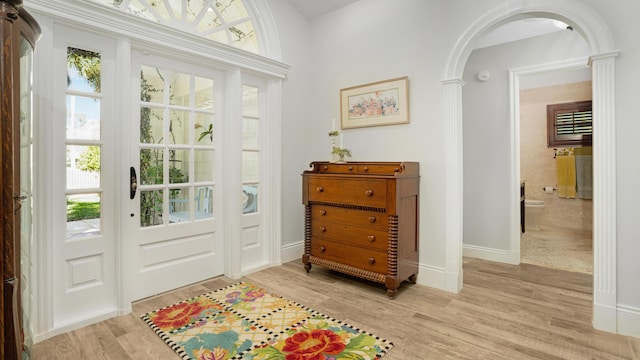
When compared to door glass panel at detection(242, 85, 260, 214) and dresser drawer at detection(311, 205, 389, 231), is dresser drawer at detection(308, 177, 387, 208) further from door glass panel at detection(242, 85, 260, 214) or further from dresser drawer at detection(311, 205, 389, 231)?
door glass panel at detection(242, 85, 260, 214)

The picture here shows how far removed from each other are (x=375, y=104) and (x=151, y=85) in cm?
211

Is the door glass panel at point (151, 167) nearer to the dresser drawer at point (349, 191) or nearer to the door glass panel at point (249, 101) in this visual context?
the door glass panel at point (249, 101)

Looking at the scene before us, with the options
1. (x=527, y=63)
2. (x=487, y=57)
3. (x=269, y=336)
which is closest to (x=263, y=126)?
(x=269, y=336)

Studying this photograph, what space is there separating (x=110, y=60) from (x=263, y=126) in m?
1.51

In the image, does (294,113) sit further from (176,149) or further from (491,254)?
(491,254)

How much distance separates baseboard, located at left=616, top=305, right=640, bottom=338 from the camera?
2.13 metres

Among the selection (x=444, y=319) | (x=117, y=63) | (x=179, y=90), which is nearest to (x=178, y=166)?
(x=179, y=90)

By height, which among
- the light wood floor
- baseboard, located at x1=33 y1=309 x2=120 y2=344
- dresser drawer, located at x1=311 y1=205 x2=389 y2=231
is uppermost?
dresser drawer, located at x1=311 y1=205 x2=389 y2=231

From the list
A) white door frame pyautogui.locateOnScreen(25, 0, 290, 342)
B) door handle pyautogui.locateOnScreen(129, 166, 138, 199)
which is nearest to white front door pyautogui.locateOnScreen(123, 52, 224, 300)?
door handle pyautogui.locateOnScreen(129, 166, 138, 199)

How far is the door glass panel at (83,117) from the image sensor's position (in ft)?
7.48

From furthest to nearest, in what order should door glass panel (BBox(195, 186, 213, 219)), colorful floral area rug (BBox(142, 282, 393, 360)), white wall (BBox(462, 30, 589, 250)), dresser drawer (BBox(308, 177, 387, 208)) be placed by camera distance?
white wall (BBox(462, 30, 589, 250)), door glass panel (BBox(195, 186, 213, 219)), dresser drawer (BBox(308, 177, 387, 208)), colorful floral area rug (BBox(142, 282, 393, 360))

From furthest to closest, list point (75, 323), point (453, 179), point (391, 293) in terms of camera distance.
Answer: point (453, 179), point (391, 293), point (75, 323)

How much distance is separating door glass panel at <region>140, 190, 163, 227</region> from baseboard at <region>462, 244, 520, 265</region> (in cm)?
355

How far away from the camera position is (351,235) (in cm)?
303
